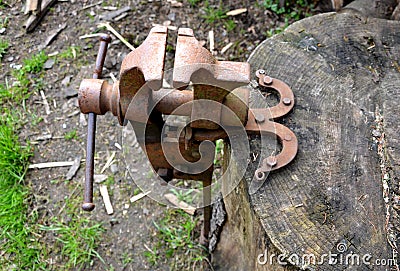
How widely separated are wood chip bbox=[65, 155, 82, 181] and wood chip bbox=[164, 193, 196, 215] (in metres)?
0.66

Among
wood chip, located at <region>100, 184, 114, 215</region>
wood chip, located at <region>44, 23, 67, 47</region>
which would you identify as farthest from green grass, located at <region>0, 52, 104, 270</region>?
wood chip, located at <region>44, 23, 67, 47</region>

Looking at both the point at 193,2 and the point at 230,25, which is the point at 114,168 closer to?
the point at 230,25

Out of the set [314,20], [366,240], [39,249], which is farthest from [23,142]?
[366,240]

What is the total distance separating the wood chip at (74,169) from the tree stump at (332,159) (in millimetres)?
1358

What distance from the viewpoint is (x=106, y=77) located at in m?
3.18

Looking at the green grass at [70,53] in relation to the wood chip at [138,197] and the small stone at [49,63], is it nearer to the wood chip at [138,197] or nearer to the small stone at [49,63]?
the small stone at [49,63]

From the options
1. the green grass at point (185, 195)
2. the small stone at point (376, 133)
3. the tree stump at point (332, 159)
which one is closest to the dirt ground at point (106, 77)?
the green grass at point (185, 195)

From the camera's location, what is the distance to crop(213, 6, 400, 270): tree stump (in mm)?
1325

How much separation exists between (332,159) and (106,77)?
7.12 feet

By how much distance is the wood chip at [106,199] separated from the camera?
8.65ft

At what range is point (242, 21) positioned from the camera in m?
3.45

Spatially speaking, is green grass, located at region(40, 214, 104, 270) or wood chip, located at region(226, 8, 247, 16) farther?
wood chip, located at region(226, 8, 247, 16)

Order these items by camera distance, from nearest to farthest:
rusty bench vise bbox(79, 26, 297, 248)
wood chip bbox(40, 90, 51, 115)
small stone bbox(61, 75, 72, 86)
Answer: rusty bench vise bbox(79, 26, 297, 248) → wood chip bbox(40, 90, 51, 115) → small stone bbox(61, 75, 72, 86)

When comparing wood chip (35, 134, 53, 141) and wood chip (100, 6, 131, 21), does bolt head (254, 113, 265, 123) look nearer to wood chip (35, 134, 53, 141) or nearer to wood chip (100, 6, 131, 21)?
wood chip (35, 134, 53, 141)
